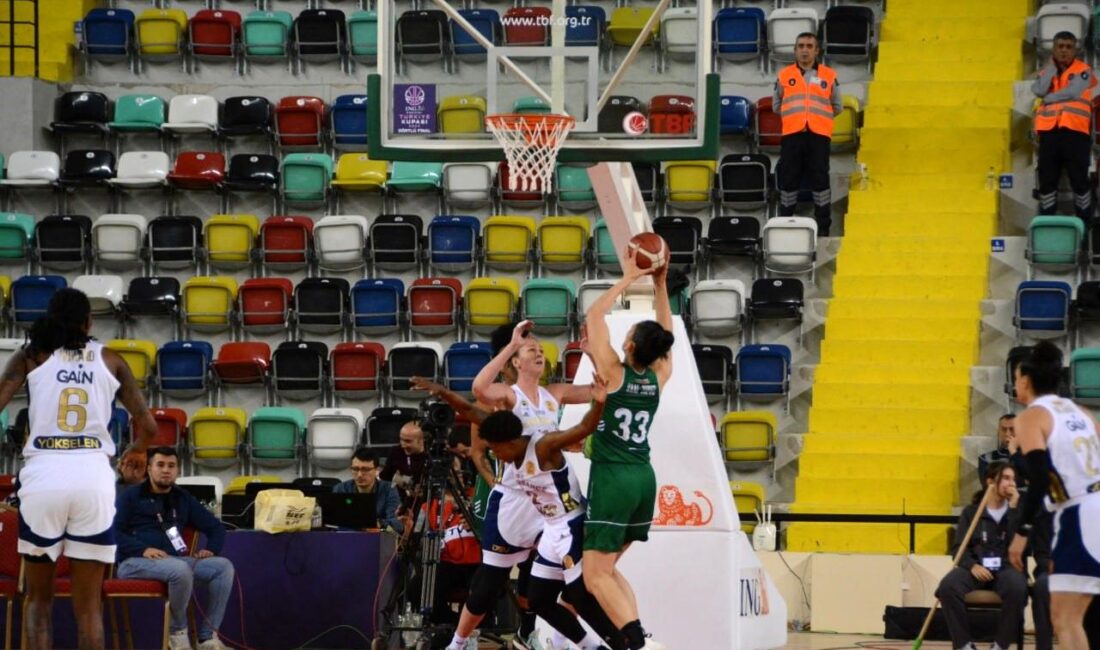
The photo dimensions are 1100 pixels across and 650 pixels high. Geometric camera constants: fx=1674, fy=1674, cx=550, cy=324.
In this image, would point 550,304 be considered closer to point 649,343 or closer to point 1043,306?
point 1043,306

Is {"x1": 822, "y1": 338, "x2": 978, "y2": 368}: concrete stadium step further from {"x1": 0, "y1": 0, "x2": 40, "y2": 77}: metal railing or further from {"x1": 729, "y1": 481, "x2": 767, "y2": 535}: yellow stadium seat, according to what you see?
{"x1": 0, "y1": 0, "x2": 40, "y2": 77}: metal railing

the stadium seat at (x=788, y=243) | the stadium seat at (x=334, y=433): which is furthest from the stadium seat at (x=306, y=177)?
the stadium seat at (x=788, y=243)

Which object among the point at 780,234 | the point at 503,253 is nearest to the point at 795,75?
the point at 780,234

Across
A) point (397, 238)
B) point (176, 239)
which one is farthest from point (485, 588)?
point (176, 239)

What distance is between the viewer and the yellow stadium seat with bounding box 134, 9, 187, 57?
58.6 feet

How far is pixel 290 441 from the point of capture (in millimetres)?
15047

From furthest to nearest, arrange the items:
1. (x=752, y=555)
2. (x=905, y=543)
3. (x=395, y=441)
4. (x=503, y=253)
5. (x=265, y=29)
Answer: (x=265, y=29), (x=503, y=253), (x=395, y=441), (x=905, y=543), (x=752, y=555)

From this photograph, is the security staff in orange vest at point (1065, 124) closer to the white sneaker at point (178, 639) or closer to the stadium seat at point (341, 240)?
the stadium seat at point (341, 240)

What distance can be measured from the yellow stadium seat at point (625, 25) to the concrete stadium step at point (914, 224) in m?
2.76

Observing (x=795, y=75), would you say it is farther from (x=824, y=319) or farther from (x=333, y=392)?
(x=333, y=392)

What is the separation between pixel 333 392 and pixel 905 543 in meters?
5.39

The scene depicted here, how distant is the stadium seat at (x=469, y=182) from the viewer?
652 inches

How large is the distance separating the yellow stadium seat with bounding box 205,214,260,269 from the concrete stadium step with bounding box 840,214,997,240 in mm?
5710

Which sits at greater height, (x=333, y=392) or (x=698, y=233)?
(x=698, y=233)
